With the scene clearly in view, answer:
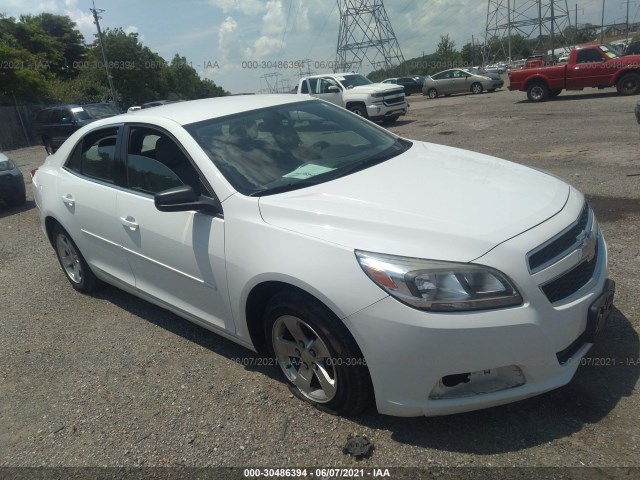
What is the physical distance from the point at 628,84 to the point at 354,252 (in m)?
18.1

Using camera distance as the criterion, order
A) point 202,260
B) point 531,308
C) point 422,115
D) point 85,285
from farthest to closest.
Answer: point 422,115
point 85,285
point 202,260
point 531,308

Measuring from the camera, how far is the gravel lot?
2.47 metres

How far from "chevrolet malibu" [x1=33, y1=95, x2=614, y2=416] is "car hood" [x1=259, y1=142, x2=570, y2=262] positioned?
0.01m

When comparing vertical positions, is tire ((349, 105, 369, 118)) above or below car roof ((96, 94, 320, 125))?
below

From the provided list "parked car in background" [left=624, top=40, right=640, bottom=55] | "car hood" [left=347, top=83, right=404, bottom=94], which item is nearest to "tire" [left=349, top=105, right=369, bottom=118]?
"car hood" [left=347, top=83, right=404, bottom=94]

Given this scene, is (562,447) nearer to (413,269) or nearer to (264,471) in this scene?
(413,269)

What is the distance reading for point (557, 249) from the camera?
8.09ft

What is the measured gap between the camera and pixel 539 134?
449 inches

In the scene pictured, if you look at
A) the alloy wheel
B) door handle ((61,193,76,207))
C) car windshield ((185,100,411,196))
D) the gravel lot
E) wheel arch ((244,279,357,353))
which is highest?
car windshield ((185,100,411,196))

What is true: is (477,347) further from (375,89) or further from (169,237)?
(375,89)

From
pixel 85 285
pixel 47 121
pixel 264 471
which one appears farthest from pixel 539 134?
pixel 47 121

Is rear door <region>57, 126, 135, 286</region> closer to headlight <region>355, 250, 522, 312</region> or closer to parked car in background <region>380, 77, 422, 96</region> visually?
headlight <region>355, 250, 522, 312</region>

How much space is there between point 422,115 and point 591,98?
5.86 m

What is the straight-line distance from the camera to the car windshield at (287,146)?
317cm
